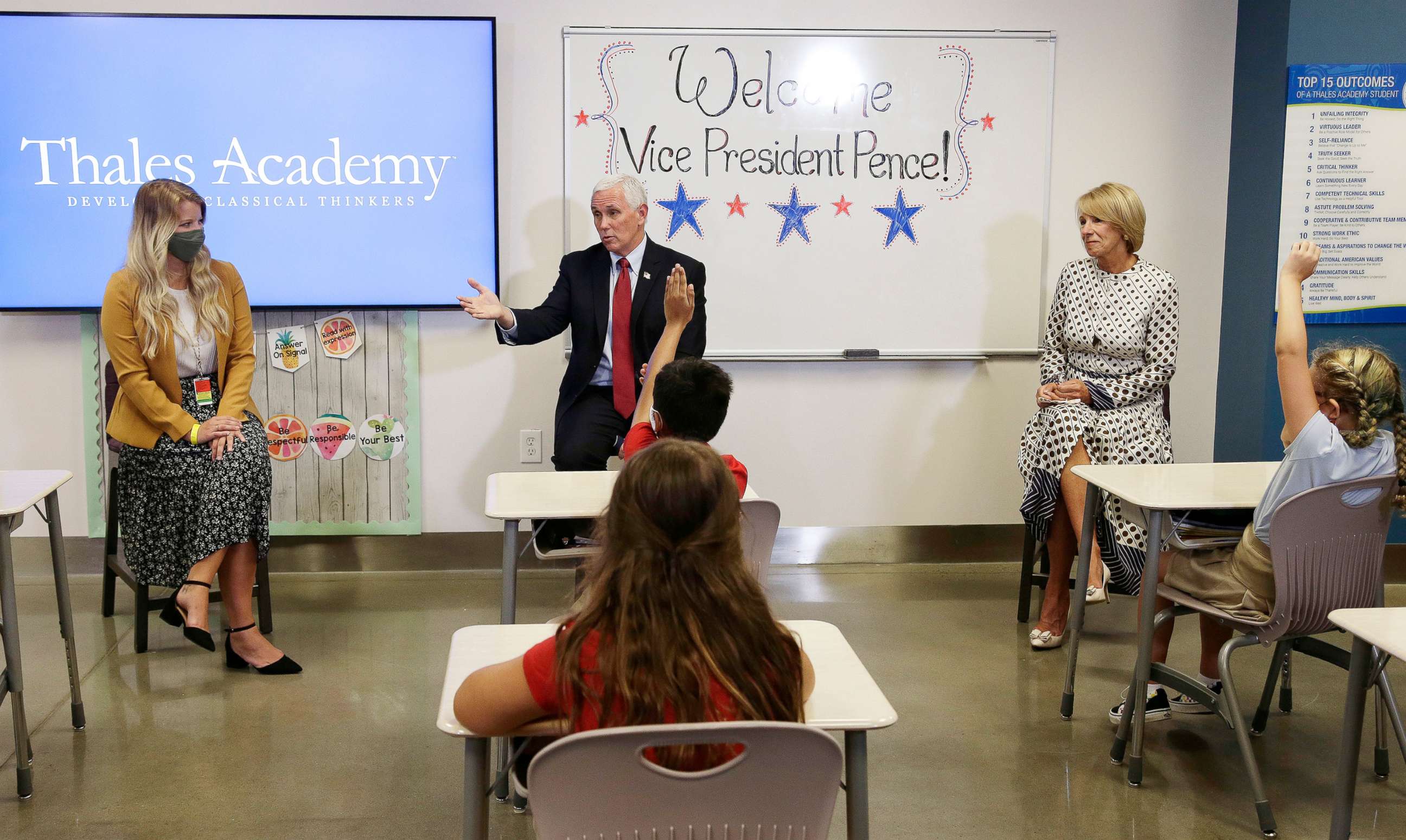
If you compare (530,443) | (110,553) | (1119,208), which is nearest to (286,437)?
(110,553)

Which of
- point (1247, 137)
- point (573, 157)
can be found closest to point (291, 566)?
point (573, 157)

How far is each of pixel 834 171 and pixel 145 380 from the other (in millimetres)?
2408

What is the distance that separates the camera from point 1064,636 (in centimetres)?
366

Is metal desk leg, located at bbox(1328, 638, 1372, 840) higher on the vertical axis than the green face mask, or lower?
lower

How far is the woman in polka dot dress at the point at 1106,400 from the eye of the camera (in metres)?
3.57

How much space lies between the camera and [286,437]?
420 cm

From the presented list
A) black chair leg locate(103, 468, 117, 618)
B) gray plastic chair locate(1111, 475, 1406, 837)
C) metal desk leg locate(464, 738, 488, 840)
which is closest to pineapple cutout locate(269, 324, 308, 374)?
black chair leg locate(103, 468, 117, 618)

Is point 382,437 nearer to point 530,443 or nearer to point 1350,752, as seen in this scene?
point 530,443

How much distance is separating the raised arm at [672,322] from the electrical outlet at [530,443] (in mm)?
862

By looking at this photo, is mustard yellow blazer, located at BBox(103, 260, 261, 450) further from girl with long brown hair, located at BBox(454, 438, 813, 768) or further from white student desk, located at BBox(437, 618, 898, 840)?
girl with long brown hair, located at BBox(454, 438, 813, 768)

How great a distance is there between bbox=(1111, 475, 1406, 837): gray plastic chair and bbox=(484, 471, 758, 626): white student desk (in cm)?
110

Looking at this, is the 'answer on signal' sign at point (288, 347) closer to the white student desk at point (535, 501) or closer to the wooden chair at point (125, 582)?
the wooden chair at point (125, 582)

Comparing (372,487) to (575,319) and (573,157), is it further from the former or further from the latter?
(573,157)

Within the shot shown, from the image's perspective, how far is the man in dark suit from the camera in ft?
12.3
